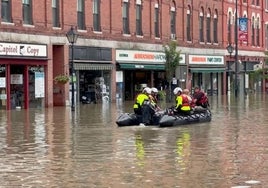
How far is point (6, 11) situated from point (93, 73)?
9553 millimetres

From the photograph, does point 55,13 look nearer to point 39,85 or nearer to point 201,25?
point 39,85

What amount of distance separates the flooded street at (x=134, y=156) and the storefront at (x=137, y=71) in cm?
2303

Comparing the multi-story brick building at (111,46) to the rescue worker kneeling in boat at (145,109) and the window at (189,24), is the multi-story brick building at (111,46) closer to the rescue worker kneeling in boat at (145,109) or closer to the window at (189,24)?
the window at (189,24)

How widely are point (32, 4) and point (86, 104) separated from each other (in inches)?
305

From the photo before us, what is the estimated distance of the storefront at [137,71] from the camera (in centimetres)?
4656

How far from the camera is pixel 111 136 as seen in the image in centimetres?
1927

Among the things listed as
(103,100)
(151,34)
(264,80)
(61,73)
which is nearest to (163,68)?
(151,34)

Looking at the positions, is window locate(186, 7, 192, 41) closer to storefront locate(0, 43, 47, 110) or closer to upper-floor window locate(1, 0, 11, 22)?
storefront locate(0, 43, 47, 110)

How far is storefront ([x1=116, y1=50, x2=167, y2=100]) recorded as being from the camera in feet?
153

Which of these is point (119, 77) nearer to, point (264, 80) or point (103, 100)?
point (103, 100)

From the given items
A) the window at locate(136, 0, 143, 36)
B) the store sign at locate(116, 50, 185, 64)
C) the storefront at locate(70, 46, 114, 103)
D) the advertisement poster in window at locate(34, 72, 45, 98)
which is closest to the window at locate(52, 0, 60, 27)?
the storefront at locate(70, 46, 114, 103)

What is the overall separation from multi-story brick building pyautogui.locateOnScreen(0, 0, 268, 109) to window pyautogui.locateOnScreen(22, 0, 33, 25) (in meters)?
0.06

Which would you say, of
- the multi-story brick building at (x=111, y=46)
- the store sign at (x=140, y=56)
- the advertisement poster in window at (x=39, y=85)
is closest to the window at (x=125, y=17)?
the multi-story brick building at (x=111, y=46)

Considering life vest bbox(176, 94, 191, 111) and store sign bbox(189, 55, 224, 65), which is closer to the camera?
life vest bbox(176, 94, 191, 111)
